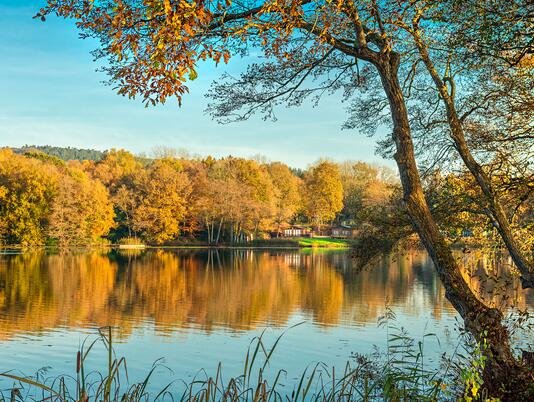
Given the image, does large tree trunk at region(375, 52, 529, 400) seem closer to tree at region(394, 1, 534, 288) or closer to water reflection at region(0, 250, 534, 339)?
tree at region(394, 1, 534, 288)

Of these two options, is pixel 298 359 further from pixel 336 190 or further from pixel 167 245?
pixel 336 190

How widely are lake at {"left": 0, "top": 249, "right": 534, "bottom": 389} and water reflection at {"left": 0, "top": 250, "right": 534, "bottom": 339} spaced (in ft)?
0.12

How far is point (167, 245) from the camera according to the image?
2229 inches

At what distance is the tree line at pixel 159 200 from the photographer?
48688 millimetres

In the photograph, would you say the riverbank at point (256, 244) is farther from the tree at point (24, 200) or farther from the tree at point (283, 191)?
the tree at point (24, 200)

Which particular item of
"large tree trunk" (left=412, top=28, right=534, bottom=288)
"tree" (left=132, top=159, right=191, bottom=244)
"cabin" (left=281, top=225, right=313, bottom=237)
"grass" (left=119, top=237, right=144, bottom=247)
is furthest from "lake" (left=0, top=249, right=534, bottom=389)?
"cabin" (left=281, top=225, right=313, bottom=237)

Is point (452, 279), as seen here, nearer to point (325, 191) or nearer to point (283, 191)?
point (325, 191)

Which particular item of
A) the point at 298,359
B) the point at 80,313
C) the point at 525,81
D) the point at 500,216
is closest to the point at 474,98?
the point at 525,81

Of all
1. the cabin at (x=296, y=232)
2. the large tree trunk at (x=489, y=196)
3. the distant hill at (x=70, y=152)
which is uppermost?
the distant hill at (x=70, y=152)

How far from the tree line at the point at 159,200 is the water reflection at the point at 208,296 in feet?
61.0

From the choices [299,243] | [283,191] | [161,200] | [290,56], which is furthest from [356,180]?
[290,56]

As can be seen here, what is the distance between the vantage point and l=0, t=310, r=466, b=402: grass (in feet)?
10.1

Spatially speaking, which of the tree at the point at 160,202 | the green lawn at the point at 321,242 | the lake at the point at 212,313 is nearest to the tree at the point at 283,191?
the green lawn at the point at 321,242

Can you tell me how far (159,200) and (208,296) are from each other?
116 feet
